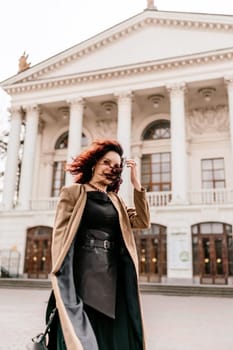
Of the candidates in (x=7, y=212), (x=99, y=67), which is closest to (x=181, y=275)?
(x=7, y=212)

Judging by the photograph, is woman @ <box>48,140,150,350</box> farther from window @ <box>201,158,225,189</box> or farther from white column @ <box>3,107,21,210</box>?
white column @ <box>3,107,21,210</box>

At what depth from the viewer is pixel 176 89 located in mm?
21578

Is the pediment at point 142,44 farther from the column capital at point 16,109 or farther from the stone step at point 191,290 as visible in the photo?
the stone step at point 191,290

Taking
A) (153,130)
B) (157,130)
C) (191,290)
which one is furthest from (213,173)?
(191,290)

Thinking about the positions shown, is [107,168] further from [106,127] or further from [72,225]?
[106,127]

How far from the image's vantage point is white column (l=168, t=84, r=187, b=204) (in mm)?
19906

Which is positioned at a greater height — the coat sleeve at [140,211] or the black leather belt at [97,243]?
the coat sleeve at [140,211]

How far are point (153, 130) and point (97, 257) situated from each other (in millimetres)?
23401

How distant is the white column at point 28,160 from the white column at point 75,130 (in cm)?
235

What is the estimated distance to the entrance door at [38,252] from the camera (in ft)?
70.6

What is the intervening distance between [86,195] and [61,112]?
2494 cm

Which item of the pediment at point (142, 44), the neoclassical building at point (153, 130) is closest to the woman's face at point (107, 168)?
the neoclassical building at point (153, 130)

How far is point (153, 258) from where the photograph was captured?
20.0m

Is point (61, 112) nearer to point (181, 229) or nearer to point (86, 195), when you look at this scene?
point (181, 229)
